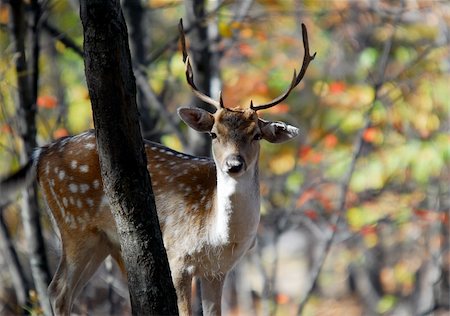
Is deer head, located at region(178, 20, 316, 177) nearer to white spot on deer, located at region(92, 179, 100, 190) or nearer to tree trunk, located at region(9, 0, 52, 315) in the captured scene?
white spot on deer, located at region(92, 179, 100, 190)

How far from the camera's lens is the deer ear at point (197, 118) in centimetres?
571

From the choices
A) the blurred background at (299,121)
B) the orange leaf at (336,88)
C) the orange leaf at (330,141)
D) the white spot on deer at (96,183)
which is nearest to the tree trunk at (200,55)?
the blurred background at (299,121)

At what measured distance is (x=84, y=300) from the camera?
977 centimetres

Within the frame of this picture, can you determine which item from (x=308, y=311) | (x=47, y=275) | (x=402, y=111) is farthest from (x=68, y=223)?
(x=308, y=311)

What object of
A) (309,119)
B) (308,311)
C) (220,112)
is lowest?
(308,311)

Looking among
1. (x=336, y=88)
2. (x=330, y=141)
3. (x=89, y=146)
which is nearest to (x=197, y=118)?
(x=89, y=146)

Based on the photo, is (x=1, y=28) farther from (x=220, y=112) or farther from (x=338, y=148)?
(x=338, y=148)

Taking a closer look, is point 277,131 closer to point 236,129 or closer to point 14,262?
point 236,129

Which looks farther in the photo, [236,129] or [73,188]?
[73,188]

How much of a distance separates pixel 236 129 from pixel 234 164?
33 centimetres

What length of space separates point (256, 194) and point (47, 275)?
2.26m

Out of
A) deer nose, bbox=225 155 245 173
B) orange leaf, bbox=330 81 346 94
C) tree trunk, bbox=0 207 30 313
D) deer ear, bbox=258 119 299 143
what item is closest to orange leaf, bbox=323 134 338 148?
orange leaf, bbox=330 81 346 94

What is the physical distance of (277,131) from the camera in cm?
573

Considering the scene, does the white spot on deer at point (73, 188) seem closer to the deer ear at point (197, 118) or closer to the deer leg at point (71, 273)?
the deer leg at point (71, 273)
